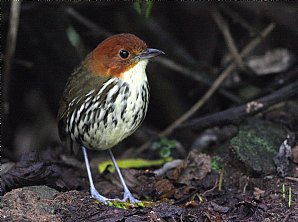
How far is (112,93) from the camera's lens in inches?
170

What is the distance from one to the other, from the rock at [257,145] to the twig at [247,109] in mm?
134

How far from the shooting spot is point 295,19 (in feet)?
20.1

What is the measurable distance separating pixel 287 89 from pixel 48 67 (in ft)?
8.51

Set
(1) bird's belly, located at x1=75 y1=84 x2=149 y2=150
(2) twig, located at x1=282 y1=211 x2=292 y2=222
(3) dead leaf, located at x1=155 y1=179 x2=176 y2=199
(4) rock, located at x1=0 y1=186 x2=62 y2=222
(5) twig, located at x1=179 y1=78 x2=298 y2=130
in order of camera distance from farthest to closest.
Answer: (5) twig, located at x1=179 y1=78 x2=298 y2=130 < (3) dead leaf, located at x1=155 y1=179 x2=176 y2=199 < (1) bird's belly, located at x1=75 y1=84 x2=149 y2=150 < (2) twig, located at x1=282 y1=211 x2=292 y2=222 < (4) rock, located at x1=0 y1=186 x2=62 y2=222

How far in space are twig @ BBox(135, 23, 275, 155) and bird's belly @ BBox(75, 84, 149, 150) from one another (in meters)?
1.66

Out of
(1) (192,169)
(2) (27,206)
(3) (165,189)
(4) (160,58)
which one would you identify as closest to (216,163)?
(1) (192,169)

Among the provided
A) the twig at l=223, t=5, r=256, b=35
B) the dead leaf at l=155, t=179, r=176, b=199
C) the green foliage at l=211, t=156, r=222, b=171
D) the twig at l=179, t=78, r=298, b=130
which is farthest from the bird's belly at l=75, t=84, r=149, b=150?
the twig at l=223, t=5, r=256, b=35

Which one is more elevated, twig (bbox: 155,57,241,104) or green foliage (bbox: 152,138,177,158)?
twig (bbox: 155,57,241,104)

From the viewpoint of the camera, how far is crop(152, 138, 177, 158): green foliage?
540 cm

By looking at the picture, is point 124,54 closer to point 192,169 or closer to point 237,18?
point 192,169

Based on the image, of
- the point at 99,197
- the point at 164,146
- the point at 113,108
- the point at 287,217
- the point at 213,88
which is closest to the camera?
the point at 287,217

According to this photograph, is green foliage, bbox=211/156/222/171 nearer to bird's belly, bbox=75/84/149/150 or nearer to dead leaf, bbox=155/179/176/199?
dead leaf, bbox=155/179/176/199

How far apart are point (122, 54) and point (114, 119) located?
0.48 metres

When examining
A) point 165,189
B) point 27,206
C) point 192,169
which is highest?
point 192,169
